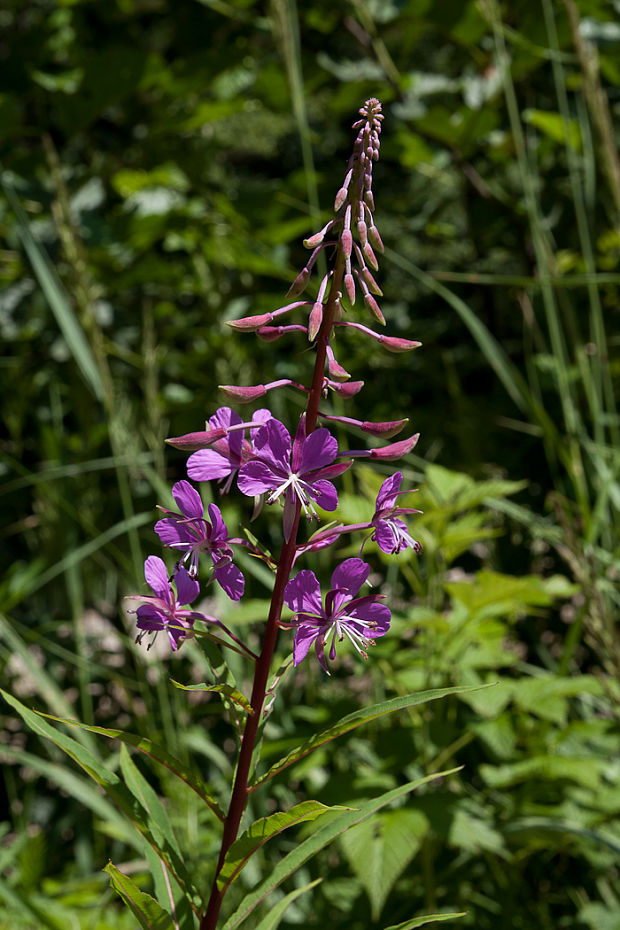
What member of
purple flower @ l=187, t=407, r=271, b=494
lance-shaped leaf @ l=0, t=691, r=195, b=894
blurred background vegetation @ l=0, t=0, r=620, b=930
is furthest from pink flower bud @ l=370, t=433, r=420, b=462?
blurred background vegetation @ l=0, t=0, r=620, b=930

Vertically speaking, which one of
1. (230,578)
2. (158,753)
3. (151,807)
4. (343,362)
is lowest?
(343,362)

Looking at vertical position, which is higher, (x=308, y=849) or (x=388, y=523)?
(x=388, y=523)

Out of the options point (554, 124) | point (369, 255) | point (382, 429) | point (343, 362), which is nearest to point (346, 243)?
point (369, 255)

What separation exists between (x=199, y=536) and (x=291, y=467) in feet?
0.34

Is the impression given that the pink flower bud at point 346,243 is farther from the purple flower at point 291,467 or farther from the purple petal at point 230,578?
the purple petal at point 230,578

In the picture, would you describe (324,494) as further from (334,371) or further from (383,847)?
(383,847)

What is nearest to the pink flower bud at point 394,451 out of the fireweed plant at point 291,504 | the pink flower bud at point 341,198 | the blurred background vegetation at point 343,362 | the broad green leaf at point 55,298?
the fireweed plant at point 291,504

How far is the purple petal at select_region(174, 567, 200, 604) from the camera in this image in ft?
2.34

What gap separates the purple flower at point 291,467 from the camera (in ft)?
2.22

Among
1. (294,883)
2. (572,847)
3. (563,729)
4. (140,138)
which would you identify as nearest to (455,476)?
(563,729)

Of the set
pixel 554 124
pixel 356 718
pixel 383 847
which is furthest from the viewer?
pixel 554 124

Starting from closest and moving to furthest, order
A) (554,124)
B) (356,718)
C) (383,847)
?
1. (356,718)
2. (383,847)
3. (554,124)

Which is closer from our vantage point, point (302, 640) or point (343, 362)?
point (302, 640)

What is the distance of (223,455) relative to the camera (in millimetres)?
719
